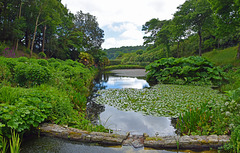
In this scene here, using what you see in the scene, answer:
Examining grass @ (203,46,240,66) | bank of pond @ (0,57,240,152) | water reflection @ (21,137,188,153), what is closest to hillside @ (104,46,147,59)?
grass @ (203,46,240,66)

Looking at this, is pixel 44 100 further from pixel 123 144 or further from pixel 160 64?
pixel 160 64

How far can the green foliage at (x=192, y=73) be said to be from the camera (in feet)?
34.2

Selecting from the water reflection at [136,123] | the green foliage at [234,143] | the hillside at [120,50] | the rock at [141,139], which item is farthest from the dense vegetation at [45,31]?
the hillside at [120,50]

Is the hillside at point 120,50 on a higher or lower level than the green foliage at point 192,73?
higher

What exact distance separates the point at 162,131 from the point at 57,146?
8.28 feet

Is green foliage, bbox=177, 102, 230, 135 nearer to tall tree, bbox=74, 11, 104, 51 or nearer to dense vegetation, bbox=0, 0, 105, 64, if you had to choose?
dense vegetation, bbox=0, 0, 105, 64

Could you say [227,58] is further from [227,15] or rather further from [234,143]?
[234,143]

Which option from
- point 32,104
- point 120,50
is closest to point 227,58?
point 32,104

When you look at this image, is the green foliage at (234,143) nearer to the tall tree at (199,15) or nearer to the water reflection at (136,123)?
the water reflection at (136,123)

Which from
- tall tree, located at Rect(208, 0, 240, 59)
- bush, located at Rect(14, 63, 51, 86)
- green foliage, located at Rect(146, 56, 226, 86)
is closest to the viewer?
bush, located at Rect(14, 63, 51, 86)

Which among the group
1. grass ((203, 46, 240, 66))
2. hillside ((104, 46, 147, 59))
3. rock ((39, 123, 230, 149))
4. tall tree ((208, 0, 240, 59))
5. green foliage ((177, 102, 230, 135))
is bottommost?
rock ((39, 123, 230, 149))

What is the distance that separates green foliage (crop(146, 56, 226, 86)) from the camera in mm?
10430

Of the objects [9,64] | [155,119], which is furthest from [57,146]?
[9,64]

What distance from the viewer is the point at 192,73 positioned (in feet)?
36.5
